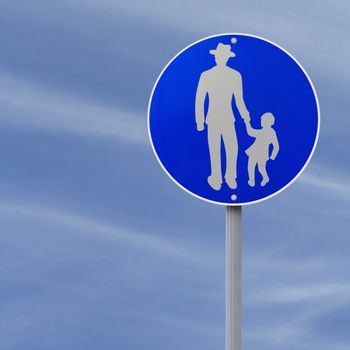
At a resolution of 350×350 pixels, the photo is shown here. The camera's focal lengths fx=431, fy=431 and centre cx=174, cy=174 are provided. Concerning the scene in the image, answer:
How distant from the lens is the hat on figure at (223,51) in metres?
2.43

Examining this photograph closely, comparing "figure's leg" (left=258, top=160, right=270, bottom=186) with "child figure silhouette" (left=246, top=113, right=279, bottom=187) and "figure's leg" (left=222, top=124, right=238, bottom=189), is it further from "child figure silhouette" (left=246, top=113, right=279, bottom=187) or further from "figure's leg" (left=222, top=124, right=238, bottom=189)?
"figure's leg" (left=222, top=124, right=238, bottom=189)

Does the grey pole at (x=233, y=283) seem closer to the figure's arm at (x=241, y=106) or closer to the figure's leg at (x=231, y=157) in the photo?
the figure's leg at (x=231, y=157)

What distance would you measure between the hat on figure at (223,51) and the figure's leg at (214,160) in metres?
0.43

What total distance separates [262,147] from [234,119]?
22 cm

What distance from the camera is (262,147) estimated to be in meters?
2.38

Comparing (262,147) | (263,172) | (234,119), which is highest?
(234,119)

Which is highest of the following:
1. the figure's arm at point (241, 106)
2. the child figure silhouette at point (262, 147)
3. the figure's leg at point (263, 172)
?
the figure's arm at point (241, 106)

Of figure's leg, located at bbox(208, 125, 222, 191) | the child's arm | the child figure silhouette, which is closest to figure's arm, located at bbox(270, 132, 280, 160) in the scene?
the child figure silhouette

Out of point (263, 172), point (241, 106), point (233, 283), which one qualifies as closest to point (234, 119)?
point (241, 106)

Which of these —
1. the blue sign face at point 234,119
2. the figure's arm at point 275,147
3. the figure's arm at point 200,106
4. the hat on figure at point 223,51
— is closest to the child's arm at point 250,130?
the blue sign face at point 234,119

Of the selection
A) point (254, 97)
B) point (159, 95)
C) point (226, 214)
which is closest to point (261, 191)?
point (226, 214)

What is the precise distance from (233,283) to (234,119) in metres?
0.91

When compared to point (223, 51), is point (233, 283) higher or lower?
lower

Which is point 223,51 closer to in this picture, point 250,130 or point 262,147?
point 250,130
